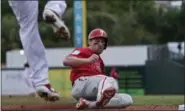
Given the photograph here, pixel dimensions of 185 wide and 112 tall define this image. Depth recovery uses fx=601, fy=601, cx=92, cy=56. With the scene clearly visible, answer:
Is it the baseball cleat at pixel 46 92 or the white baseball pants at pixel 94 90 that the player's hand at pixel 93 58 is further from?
the baseball cleat at pixel 46 92

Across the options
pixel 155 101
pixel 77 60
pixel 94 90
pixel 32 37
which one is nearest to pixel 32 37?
pixel 32 37

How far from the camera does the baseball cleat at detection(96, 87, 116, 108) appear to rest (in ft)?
16.4

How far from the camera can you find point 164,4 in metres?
56.3

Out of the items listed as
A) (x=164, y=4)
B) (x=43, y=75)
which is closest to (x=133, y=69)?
(x=43, y=75)

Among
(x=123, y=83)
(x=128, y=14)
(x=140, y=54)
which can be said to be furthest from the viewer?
(x=128, y=14)

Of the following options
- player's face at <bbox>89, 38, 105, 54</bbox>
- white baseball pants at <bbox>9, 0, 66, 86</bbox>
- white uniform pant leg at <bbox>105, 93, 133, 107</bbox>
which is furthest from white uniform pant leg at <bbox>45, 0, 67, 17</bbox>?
white uniform pant leg at <bbox>105, 93, 133, 107</bbox>

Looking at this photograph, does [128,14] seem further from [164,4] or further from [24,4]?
[24,4]

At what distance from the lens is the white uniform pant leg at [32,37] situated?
5.29 meters

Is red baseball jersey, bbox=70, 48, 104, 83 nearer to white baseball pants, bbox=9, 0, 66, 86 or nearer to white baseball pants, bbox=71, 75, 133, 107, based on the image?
white baseball pants, bbox=71, 75, 133, 107

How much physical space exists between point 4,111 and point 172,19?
44724mm

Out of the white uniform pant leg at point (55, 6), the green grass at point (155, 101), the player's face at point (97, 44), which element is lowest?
the green grass at point (155, 101)

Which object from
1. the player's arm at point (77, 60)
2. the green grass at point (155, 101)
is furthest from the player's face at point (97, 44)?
the green grass at point (155, 101)

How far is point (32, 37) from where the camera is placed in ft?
17.9

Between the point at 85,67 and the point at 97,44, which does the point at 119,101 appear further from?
the point at 97,44
